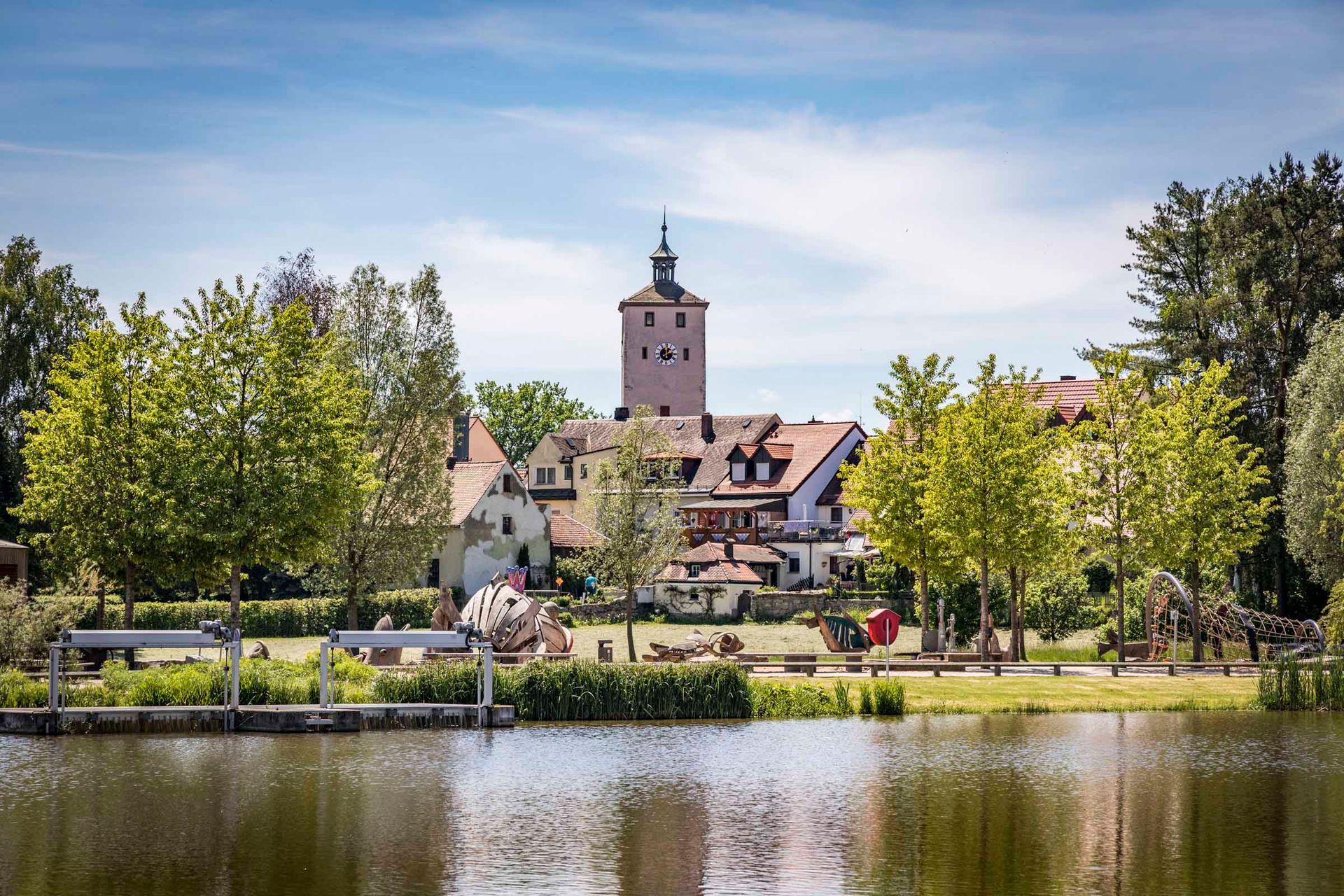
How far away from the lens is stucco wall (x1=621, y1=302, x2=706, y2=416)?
12581cm

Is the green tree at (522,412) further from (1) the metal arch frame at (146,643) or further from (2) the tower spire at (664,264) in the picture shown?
(1) the metal arch frame at (146,643)

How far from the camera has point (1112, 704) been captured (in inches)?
1479

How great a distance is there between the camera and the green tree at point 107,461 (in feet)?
133

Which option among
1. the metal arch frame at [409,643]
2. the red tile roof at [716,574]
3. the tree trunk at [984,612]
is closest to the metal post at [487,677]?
the metal arch frame at [409,643]

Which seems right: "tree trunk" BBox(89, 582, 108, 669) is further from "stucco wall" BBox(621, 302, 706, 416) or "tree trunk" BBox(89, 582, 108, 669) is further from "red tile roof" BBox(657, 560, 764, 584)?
"stucco wall" BBox(621, 302, 706, 416)

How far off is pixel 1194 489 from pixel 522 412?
97.3 metres

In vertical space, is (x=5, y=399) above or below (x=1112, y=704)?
above

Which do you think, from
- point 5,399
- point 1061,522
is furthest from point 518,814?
point 5,399

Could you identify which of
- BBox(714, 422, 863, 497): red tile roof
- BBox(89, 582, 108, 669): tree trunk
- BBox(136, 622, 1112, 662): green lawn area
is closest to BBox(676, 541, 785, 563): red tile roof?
BBox(136, 622, 1112, 662): green lawn area

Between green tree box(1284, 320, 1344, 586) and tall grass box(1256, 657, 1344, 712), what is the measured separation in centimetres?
1312

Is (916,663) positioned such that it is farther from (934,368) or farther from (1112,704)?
(934,368)

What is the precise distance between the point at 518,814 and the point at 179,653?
1190 inches

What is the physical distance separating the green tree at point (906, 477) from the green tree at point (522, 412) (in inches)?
3428

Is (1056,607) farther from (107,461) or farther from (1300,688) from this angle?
(107,461)
